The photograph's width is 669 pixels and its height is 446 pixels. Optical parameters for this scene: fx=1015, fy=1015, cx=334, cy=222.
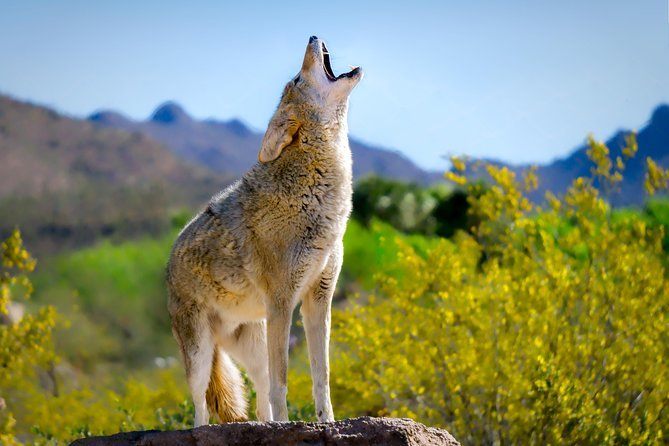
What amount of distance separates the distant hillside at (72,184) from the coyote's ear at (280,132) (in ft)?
55.3

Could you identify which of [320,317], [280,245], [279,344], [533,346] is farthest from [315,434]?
[533,346]

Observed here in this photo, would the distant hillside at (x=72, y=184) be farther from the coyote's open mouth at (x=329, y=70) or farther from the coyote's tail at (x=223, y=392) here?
the coyote's open mouth at (x=329, y=70)

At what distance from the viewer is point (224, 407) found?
Answer: 21.3 feet

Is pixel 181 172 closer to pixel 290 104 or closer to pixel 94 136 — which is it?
pixel 94 136

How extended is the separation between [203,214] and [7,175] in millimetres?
17596

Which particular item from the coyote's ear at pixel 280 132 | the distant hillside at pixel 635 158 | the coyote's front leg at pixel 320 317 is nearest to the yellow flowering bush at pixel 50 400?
the coyote's front leg at pixel 320 317

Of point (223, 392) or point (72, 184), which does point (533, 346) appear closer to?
point (223, 392)

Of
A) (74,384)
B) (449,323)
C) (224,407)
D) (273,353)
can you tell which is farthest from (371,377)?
(74,384)

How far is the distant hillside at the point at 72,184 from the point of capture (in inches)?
888

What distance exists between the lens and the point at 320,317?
19.6ft

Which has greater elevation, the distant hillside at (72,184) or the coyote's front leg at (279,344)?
the distant hillside at (72,184)

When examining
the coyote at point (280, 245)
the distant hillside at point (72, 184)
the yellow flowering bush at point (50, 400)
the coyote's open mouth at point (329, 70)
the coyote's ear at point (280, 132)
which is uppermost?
the distant hillside at point (72, 184)

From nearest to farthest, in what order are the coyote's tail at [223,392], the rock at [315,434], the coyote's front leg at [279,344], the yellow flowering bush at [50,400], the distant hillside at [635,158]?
1. the rock at [315,434]
2. the coyote's front leg at [279,344]
3. the coyote's tail at [223,392]
4. the yellow flowering bush at [50,400]
5. the distant hillside at [635,158]

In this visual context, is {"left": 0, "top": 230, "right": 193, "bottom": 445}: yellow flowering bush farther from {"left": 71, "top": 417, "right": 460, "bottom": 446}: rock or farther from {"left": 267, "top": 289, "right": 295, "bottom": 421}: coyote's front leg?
{"left": 71, "top": 417, "right": 460, "bottom": 446}: rock
